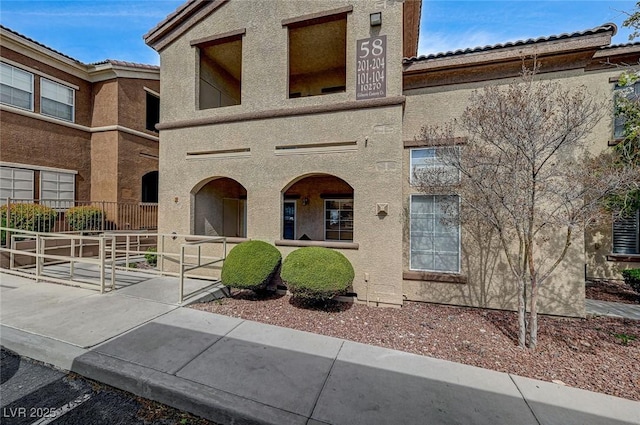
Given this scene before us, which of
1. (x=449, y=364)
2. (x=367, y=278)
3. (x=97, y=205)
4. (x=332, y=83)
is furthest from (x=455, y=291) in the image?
(x=97, y=205)

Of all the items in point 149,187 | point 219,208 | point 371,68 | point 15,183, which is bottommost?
point 219,208

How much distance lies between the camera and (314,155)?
7.42 metres

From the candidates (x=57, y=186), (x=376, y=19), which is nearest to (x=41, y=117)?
(x=57, y=186)

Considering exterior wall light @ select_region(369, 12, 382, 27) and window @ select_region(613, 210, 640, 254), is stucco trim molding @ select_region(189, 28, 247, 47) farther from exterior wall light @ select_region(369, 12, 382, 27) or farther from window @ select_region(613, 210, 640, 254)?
window @ select_region(613, 210, 640, 254)

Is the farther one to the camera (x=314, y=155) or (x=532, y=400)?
(x=314, y=155)

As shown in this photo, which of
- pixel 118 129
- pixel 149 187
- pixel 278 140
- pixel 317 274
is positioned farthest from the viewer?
pixel 149 187

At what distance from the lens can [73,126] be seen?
13.7m

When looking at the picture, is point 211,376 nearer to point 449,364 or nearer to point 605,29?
point 449,364

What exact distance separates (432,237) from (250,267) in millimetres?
4863

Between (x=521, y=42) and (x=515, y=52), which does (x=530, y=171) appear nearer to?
(x=515, y=52)

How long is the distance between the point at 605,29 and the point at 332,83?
768 cm

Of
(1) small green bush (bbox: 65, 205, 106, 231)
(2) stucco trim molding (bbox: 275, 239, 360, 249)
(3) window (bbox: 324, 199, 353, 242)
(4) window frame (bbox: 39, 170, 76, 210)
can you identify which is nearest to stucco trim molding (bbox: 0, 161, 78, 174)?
(4) window frame (bbox: 39, 170, 76, 210)

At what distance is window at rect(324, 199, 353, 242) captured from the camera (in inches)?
415

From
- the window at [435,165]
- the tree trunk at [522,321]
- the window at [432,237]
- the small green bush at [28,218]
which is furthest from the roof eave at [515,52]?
the small green bush at [28,218]
